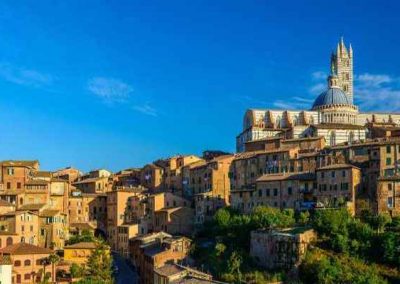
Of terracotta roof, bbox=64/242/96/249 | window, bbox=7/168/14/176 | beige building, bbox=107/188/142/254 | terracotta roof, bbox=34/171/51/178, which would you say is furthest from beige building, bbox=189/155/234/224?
window, bbox=7/168/14/176

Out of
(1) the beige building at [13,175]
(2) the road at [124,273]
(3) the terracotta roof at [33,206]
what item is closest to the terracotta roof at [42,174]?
(1) the beige building at [13,175]

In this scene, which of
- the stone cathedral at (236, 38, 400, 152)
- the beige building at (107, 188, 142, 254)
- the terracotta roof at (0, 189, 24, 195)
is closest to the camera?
the terracotta roof at (0, 189, 24, 195)

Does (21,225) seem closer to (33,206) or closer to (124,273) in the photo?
(33,206)

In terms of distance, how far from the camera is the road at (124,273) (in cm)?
6919

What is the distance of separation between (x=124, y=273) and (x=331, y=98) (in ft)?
145

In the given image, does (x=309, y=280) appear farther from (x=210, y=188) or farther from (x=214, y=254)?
(x=210, y=188)

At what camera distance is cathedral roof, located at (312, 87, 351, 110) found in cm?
10112

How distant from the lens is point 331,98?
101688 mm

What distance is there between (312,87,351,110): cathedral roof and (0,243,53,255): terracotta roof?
164 ft

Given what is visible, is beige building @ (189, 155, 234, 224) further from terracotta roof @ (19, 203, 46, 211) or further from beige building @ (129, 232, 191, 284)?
terracotta roof @ (19, 203, 46, 211)

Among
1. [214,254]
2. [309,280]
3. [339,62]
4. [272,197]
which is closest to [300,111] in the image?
[339,62]

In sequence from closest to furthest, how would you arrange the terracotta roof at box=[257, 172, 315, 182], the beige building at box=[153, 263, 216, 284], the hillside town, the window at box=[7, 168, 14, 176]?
the beige building at box=[153, 263, 216, 284], the hillside town, the terracotta roof at box=[257, 172, 315, 182], the window at box=[7, 168, 14, 176]

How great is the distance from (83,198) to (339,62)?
52.2 m

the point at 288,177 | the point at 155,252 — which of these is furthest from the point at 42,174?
the point at 288,177
